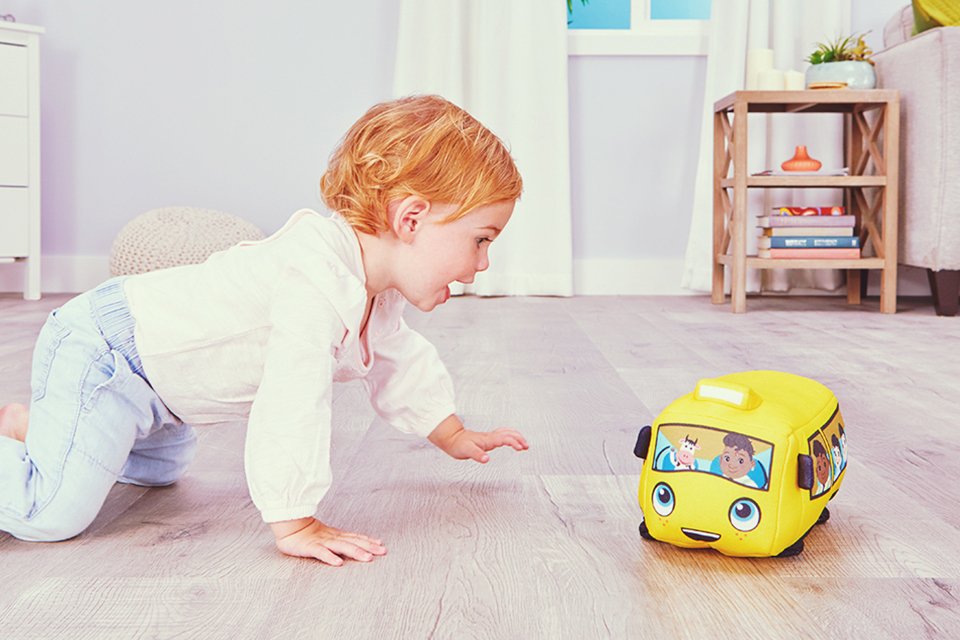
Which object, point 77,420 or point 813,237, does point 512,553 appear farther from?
point 813,237

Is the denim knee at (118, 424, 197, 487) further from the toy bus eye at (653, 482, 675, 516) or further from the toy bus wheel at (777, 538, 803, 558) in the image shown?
the toy bus wheel at (777, 538, 803, 558)

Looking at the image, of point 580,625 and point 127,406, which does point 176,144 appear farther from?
point 580,625

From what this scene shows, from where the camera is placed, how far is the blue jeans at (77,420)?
92cm

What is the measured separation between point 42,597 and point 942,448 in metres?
0.99

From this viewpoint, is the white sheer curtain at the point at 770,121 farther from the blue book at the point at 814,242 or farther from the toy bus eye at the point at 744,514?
the toy bus eye at the point at 744,514

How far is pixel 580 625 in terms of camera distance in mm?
715

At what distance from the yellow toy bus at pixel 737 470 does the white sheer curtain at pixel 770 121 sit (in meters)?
2.47

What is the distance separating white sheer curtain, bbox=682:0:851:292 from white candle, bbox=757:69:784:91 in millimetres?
249

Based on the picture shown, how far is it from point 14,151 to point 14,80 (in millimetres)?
213

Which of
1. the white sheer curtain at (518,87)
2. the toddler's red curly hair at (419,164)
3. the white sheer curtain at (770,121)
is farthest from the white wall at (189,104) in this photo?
the toddler's red curly hair at (419,164)

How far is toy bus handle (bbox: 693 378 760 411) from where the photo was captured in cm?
84

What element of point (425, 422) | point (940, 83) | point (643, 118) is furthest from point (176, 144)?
point (425, 422)

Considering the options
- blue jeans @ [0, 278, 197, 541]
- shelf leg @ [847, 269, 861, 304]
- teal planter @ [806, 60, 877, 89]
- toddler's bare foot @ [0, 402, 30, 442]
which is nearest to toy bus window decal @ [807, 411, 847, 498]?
blue jeans @ [0, 278, 197, 541]

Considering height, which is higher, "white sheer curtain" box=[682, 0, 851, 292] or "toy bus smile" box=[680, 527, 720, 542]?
"white sheer curtain" box=[682, 0, 851, 292]
